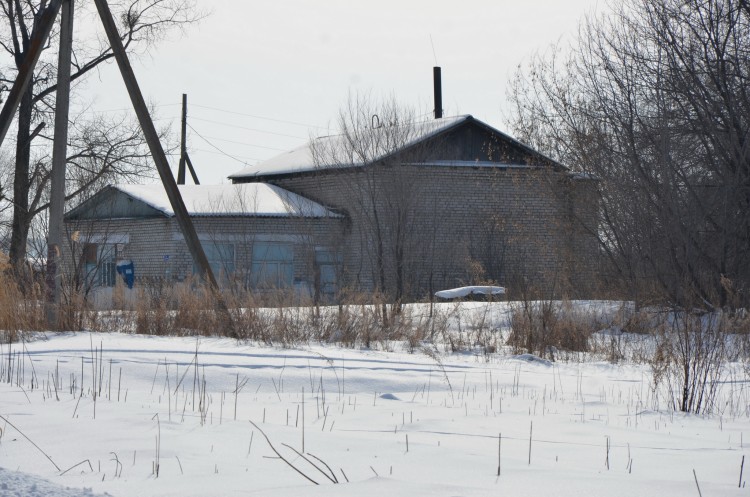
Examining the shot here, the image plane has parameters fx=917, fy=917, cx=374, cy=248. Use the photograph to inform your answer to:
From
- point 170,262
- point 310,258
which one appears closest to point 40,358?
point 310,258

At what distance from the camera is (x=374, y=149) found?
79.3 ft

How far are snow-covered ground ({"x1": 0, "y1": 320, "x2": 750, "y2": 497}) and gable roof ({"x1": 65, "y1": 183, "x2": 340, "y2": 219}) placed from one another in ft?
60.9

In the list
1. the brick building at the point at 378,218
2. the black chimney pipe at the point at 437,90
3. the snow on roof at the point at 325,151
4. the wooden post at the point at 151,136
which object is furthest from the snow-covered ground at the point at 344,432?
the black chimney pipe at the point at 437,90

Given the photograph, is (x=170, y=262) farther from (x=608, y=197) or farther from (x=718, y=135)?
(x=718, y=135)

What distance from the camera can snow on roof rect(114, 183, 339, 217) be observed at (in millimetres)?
27578

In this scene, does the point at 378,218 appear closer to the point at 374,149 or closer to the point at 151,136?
the point at 374,149

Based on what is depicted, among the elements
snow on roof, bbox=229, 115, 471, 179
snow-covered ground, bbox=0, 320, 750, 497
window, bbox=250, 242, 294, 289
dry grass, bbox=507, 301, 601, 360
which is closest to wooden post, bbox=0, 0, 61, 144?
snow-covered ground, bbox=0, 320, 750, 497

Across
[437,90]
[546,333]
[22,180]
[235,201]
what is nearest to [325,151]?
[235,201]

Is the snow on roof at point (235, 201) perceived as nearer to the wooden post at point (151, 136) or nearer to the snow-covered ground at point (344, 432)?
the wooden post at point (151, 136)

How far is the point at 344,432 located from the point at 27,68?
29.5ft

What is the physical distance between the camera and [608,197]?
17828 millimetres

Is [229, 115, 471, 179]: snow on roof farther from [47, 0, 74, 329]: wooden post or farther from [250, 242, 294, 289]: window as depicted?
[47, 0, 74, 329]: wooden post

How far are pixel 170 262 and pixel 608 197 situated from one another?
48.2 ft

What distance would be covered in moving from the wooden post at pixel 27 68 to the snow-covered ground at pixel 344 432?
13.5 feet
